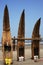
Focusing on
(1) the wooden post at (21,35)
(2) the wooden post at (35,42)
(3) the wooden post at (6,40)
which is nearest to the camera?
(3) the wooden post at (6,40)

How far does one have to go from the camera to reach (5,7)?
18188mm

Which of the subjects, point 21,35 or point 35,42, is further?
point 35,42

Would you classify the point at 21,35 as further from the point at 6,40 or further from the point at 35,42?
the point at 6,40

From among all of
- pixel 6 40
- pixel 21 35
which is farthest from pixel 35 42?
pixel 6 40

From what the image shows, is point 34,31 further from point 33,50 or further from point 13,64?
point 13,64

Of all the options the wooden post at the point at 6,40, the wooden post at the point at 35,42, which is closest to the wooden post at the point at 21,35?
the wooden post at the point at 35,42

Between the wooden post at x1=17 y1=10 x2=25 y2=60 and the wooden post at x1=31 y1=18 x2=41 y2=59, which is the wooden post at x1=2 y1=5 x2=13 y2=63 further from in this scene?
the wooden post at x1=31 y1=18 x2=41 y2=59

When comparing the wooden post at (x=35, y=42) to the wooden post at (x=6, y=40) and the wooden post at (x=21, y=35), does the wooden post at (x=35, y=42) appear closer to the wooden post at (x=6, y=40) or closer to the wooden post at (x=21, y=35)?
the wooden post at (x=21, y=35)

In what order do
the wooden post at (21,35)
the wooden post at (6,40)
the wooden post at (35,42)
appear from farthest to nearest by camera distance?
the wooden post at (35,42) → the wooden post at (21,35) → the wooden post at (6,40)

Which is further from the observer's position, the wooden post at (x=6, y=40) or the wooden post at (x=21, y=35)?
the wooden post at (x=21, y=35)

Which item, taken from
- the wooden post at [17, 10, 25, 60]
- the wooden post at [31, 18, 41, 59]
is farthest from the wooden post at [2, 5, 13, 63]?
the wooden post at [31, 18, 41, 59]

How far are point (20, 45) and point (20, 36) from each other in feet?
2.33

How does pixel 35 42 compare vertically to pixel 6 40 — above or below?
below

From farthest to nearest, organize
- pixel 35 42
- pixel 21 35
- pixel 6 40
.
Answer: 1. pixel 35 42
2. pixel 21 35
3. pixel 6 40
